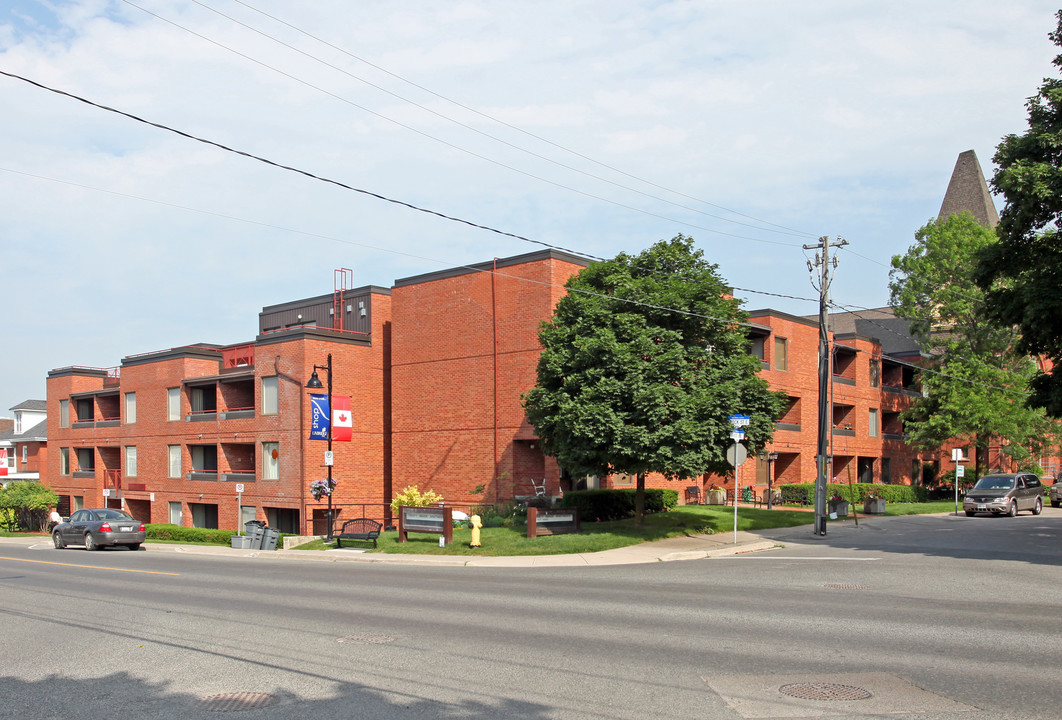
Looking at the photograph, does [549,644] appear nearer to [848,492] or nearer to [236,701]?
[236,701]

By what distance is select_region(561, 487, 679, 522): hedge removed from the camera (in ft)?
100.0

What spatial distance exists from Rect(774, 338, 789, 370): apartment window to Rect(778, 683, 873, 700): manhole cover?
36385 mm

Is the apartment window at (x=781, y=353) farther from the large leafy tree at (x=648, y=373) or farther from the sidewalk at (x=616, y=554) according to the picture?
the large leafy tree at (x=648, y=373)

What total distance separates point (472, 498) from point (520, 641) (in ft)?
83.4

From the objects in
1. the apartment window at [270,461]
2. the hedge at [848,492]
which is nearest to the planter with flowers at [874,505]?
the hedge at [848,492]

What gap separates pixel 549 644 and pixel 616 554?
42.9 ft

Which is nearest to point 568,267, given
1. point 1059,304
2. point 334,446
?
point 334,446

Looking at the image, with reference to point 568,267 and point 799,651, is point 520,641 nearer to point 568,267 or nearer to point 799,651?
point 799,651

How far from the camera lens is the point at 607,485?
3428cm

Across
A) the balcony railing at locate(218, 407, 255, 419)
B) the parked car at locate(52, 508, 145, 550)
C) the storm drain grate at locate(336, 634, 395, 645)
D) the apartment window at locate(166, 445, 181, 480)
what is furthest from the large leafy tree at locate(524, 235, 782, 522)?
the apartment window at locate(166, 445, 181, 480)

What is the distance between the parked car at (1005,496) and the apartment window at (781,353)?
1041 centimetres

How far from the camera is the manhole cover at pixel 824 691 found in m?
7.72

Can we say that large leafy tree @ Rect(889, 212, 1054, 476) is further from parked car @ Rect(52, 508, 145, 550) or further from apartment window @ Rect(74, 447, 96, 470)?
apartment window @ Rect(74, 447, 96, 470)

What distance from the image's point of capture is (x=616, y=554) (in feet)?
75.8
